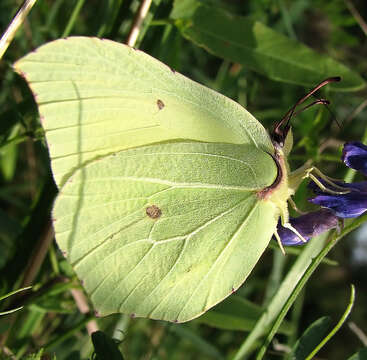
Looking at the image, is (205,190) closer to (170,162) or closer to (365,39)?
(170,162)

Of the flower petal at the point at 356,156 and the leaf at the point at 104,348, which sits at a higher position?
the flower petal at the point at 356,156

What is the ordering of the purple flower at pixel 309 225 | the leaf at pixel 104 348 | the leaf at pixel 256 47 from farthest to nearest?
1. the leaf at pixel 256 47
2. the purple flower at pixel 309 225
3. the leaf at pixel 104 348

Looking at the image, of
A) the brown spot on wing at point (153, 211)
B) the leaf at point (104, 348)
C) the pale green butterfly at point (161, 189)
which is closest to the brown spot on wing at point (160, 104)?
the pale green butterfly at point (161, 189)

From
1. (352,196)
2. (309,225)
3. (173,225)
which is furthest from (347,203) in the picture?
(173,225)

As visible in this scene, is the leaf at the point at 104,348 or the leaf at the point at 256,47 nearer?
the leaf at the point at 104,348

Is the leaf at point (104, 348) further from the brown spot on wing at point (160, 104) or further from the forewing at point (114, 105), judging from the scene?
the brown spot on wing at point (160, 104)

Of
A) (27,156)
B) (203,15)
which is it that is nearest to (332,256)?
(27,156)

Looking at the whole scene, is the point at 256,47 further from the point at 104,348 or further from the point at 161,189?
the point at 104,348
